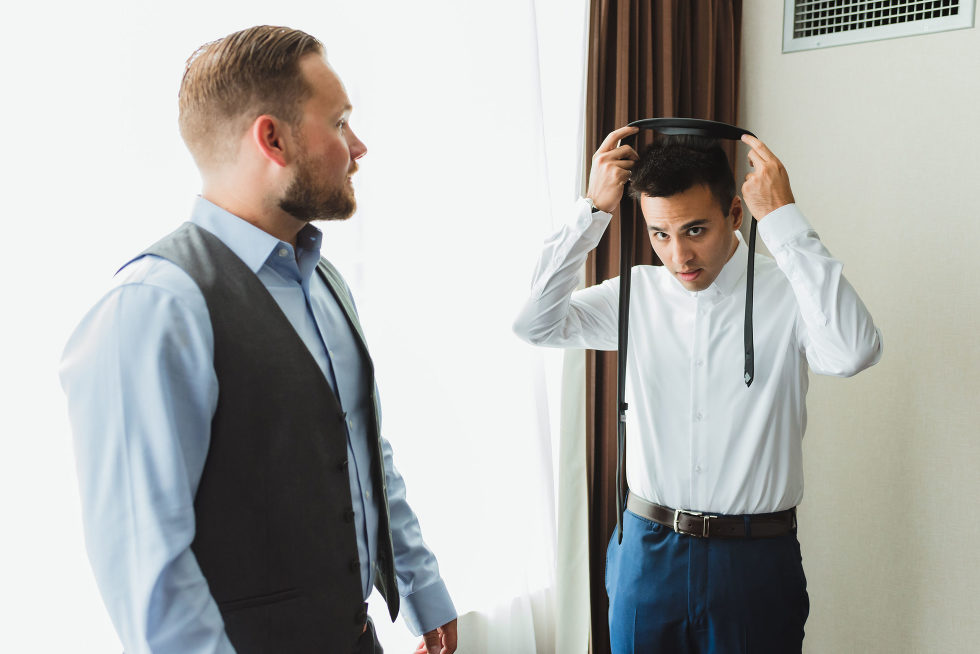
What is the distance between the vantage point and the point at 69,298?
4.45ft

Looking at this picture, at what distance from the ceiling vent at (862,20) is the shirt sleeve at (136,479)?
2280 millimetres

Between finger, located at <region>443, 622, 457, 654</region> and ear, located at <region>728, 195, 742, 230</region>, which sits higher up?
ear, located at <region>728, 195, 742, 230</region>

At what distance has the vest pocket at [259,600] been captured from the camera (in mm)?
949

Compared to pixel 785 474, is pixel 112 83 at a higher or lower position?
higher

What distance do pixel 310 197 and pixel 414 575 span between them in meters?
0.66

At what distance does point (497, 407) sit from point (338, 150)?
4.15 feet

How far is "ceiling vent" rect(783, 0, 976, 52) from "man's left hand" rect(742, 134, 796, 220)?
108 centimetres

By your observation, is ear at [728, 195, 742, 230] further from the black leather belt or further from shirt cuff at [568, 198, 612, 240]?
the black leather belt

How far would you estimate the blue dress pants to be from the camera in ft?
5.13

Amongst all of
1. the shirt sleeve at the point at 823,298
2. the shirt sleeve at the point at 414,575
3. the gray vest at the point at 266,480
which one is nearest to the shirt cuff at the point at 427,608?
the shirt sleeve at the point at 414,575

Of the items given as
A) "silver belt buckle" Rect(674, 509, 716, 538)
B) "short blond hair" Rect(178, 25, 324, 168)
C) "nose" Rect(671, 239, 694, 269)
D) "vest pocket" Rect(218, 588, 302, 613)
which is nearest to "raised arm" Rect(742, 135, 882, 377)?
"nose" Rect(671, 239, 694, 269)

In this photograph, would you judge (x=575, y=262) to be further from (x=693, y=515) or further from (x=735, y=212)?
(x=693, y=515)

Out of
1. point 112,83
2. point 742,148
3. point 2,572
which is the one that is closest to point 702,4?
point 742,148

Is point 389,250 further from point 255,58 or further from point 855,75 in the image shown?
point 855,75
